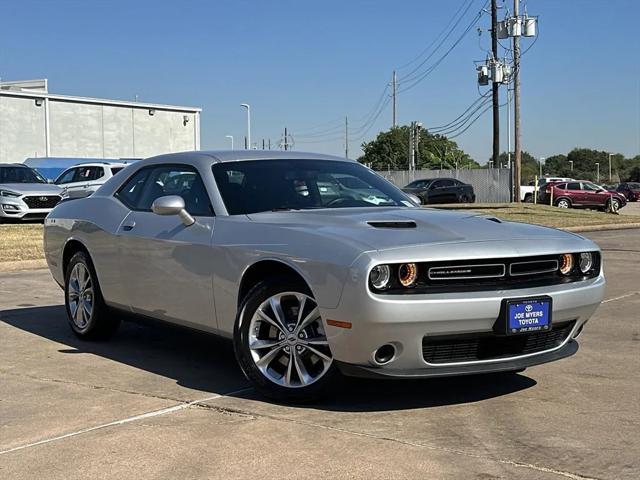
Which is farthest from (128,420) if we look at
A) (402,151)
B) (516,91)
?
(402,151)

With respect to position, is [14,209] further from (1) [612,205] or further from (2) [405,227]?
(1) [612,205]

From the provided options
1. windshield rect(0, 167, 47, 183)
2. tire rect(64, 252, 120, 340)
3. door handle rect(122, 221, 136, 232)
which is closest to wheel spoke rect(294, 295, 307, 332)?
door handle rect(122, 221, 136, 232)

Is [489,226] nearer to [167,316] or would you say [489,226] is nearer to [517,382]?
[517,382]

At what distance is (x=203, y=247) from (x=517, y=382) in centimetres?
218

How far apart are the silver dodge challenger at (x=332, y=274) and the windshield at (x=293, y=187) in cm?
1

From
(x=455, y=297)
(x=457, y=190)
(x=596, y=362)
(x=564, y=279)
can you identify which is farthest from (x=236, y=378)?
(x=457, y=190)

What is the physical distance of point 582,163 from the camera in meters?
164

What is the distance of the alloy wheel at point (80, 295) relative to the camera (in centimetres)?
658

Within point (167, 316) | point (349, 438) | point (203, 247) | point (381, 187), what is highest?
point (381, 187)

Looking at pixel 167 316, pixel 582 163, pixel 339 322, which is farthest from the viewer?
pixel 582 163

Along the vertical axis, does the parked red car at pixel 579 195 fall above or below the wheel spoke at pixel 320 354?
above

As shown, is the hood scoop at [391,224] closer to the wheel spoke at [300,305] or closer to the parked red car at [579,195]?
the wheel spoke at [300,305]

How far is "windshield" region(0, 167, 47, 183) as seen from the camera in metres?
20.6

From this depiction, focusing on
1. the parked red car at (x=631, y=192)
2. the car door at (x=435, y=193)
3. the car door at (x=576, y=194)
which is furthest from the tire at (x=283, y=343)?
the parked red car at (x=631, y=192)
